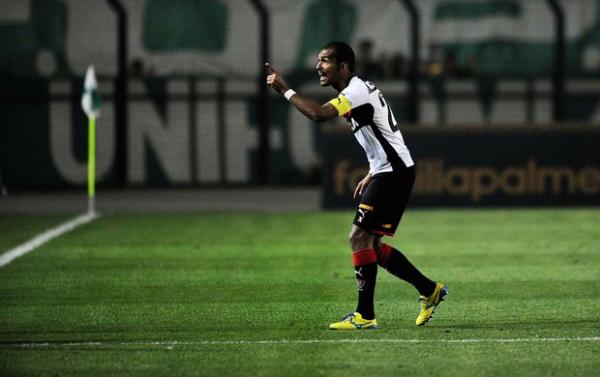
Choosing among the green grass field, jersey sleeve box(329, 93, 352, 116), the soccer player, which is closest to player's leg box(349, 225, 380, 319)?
the soccer player

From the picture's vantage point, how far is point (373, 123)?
862cm

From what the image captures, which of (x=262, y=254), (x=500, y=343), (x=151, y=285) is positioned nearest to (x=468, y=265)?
(x=262, y=254)

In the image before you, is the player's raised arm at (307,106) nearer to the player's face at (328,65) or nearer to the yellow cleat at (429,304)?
the player's face at (328,65)

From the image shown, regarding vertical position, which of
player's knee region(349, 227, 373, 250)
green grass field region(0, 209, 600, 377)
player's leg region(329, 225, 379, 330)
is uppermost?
player's knee region(349, 227, 373, 250)

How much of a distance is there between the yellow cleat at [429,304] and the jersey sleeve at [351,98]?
4.89 feet

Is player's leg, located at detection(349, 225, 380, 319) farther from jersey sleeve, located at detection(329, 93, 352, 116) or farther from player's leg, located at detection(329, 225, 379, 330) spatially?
jersey sleeve, located at detection(329, 93, 352, 116)

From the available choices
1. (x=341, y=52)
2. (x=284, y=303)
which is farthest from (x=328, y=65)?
(x=284, y=303)

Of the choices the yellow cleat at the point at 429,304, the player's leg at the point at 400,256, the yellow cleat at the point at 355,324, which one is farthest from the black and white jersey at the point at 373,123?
the yellow cleat at the point at 355,324

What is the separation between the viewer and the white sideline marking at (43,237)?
43.1 feet

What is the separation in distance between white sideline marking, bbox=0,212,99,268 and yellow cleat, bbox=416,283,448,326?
17.1 ft

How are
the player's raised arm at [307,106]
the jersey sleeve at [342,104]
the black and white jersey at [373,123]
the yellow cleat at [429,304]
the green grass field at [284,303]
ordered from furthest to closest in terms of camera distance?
1. the yellow cleat at [429,304]
2. the black and white jersey at [373,123]
3. the jersey sleeve at [342,104]
4. the player's raised arm at [307,106]
5. the green grass field at [284,303]

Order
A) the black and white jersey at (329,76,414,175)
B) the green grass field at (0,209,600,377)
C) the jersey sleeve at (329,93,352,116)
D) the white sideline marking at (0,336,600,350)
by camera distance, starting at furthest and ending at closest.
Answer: the black and white jersey at (329,76,414,175) < the jersey sleeve at (329,93,352,116) < the white sideline marking at (0,336,600,350) < the green grass field at (0,209,600,377)

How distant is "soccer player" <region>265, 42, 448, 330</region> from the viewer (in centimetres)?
852

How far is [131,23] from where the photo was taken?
24.1 m
